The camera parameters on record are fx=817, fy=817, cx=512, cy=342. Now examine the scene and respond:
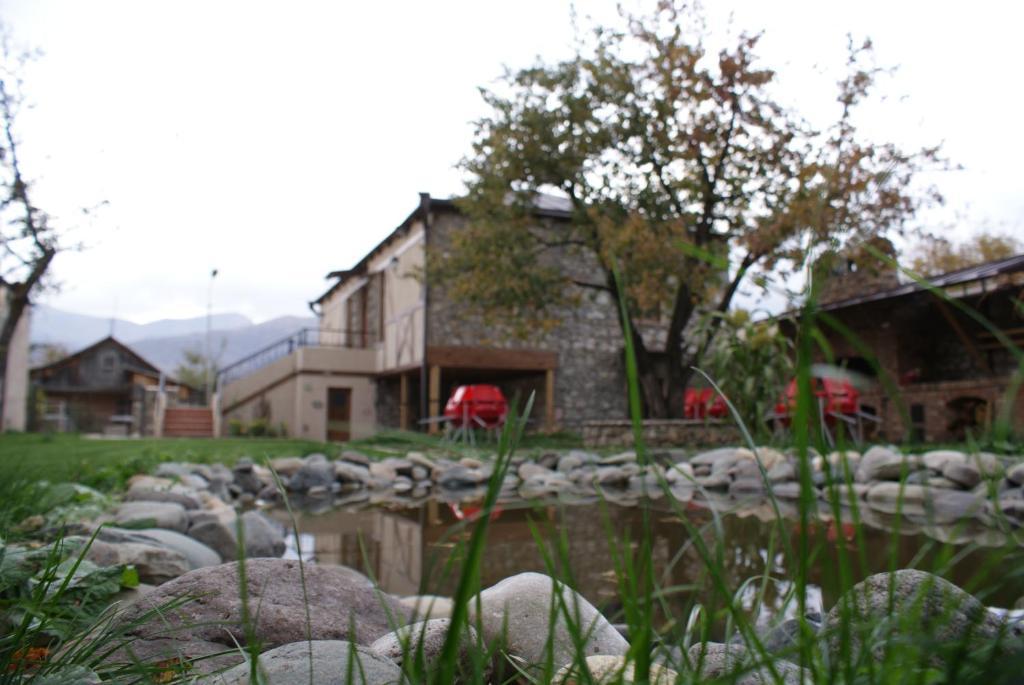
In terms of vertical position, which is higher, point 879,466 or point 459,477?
→ point 879,466

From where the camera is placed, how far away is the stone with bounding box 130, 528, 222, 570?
2924 mm

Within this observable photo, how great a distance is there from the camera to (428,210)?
645 inches

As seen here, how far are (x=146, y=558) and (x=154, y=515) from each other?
A: 4.38 feet

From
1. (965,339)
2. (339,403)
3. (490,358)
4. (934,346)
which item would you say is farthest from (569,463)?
(339,403)

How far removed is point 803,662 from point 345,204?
100 centimetres

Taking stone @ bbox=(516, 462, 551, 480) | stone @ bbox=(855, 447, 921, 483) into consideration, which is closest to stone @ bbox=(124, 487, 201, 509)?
stone @ bbox=(516, 462, 551, 480)

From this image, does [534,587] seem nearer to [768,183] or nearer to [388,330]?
[768,183]

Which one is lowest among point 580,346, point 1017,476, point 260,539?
point 260,539

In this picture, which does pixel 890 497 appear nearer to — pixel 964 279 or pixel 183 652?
pixel 964 279

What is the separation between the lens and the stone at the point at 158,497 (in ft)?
15.6

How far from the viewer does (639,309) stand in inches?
490

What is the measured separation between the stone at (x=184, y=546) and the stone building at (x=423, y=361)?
36.9 ft

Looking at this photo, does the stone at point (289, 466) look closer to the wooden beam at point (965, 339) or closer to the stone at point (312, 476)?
the stone at point (312, 476)

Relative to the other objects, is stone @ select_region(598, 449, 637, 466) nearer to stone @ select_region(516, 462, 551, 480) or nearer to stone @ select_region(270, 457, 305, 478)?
stone @ select_region(516, 462, 551, 480)
